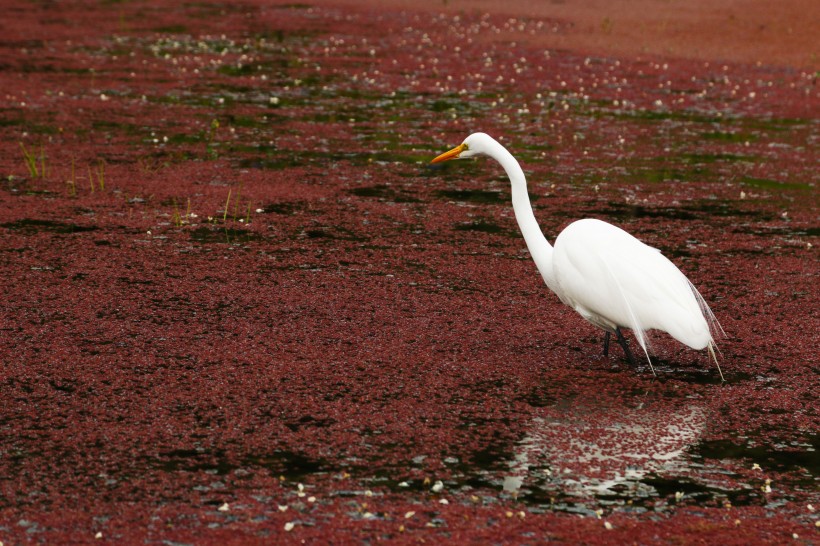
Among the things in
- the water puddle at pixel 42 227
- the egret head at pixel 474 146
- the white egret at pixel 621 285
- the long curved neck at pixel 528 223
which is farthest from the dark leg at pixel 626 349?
the water puddle at pixel 42 227

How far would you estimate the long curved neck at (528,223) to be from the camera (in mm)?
5566

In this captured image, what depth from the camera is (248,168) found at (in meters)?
9.45

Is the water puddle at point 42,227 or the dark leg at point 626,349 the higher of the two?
the water puddle at point 42,227

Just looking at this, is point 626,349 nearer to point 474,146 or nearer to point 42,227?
point 474,146

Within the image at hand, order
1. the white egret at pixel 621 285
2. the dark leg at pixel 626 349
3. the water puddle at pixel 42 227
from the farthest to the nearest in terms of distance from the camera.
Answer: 1. the water puddle at pixel 42 227
2. the dark leg at pixel 626 349
3. the white egret at pixel 621 285

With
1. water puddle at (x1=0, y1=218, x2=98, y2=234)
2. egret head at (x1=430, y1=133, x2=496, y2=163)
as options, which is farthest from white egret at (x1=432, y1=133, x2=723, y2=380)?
water puddle at (x1=0, y1=218, x2=98, y2=234)

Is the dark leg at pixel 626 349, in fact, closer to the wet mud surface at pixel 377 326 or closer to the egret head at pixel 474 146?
the wet mud surface at pixel 377 326

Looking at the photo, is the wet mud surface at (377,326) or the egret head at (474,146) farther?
the egret head at (474,146)

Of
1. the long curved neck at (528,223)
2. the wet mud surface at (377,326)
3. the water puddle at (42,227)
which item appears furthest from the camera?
the water puddle at (42,227)

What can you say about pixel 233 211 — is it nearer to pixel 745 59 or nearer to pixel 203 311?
pixel 203 311

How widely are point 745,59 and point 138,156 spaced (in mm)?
10220

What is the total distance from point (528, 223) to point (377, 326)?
99cm

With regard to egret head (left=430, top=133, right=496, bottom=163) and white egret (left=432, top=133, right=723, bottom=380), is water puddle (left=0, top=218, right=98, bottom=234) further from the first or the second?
white egret (left=432, top=133, right=723, bottom=380)

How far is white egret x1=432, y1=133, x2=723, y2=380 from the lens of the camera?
509cm
